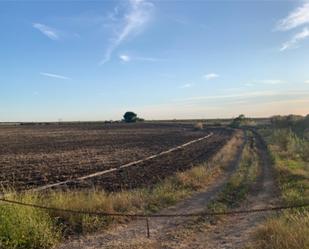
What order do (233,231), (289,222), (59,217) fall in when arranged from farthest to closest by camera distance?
(233,231), (59,217), (289,222)

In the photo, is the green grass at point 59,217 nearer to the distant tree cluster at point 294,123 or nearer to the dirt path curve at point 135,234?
the dirt path curve at point 135,234

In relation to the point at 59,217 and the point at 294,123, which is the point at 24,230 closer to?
the point at 59,217

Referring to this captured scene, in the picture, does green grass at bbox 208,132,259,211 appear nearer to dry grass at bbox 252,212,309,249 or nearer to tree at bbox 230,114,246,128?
dry grass at bbox 252,212,309,249

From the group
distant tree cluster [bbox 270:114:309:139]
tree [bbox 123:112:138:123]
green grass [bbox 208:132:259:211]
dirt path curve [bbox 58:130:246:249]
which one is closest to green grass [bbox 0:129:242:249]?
dirt path curve [bbox 58:130:246:249]

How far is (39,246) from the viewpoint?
835 centimetres

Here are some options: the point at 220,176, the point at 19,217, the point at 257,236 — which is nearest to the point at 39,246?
the point at 19,217

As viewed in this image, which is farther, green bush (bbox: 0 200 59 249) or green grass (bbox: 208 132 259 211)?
green grass (bbox: 208 132 259 211)

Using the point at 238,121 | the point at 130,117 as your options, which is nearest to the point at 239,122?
the point at 238,121

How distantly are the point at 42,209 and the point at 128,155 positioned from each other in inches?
817

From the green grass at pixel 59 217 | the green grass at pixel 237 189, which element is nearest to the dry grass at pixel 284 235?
the green grass at pixel 237 189

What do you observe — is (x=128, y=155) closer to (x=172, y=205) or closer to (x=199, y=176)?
(x=199, y=176)

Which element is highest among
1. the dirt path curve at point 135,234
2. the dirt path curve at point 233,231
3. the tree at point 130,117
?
the tree at point 130,117

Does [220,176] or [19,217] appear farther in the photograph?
[220,176]

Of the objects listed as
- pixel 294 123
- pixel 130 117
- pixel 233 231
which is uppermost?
pixel 130 117
